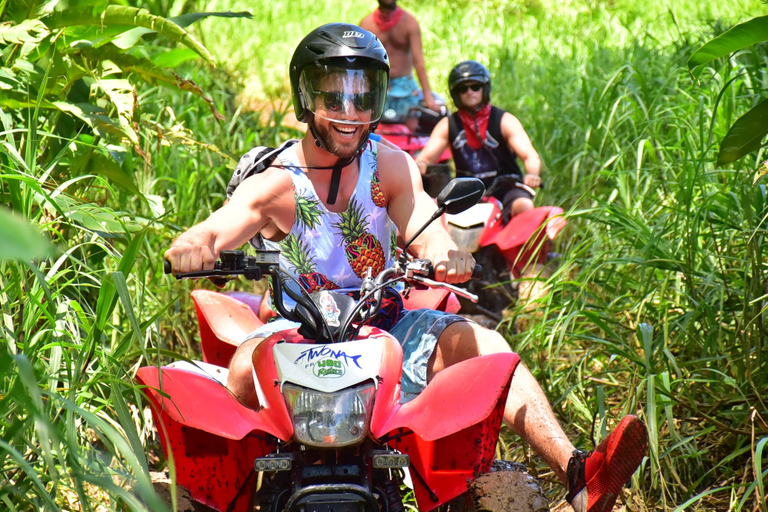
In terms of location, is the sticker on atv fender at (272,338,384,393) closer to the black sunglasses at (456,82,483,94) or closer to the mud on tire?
the mud on tire

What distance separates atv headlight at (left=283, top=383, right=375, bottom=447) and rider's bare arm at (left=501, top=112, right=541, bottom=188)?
390 cm

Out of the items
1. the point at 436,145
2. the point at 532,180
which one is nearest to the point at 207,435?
the point at 532,180

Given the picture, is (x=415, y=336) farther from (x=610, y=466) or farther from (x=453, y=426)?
(x=610, y=466)

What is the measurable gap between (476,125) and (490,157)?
0.84 feet

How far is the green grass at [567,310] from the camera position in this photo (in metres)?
2.61

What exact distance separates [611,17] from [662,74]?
716 cm

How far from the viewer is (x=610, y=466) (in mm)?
2723

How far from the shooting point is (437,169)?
23.4 feet

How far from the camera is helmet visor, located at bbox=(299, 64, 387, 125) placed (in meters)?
3.12

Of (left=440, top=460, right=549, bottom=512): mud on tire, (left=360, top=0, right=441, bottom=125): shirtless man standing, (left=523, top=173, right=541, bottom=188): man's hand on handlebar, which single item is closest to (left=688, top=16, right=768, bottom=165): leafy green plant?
(left=440, top=460, right=549, bottom=512): mud on tire

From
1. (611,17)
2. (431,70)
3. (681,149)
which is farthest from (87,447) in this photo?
(611,17)

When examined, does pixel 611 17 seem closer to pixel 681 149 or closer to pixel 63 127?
pixel 681 149

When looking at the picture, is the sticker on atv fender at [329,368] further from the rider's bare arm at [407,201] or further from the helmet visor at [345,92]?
the helmet visor at [345,92]

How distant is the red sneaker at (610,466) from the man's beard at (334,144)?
1.31m
